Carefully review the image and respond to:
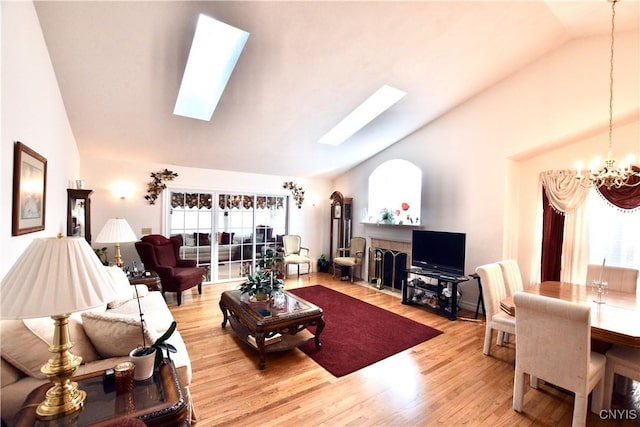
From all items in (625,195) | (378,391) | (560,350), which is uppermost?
(625,195)

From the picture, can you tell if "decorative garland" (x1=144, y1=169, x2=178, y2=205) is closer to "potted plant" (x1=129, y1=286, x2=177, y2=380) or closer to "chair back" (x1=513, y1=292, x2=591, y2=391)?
"potted plant" (x1=129, y1=286, x2=177, y2=380)

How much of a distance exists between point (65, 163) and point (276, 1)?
303 cm

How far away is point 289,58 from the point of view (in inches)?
117

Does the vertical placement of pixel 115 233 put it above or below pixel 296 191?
below

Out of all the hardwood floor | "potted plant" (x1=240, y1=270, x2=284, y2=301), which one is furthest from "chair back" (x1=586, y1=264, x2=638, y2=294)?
"potted plant" (x1=240, y1=270, x2=284, y2=301)

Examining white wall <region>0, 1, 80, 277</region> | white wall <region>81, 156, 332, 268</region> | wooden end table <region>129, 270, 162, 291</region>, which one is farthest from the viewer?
white wall <region>81, 156, 332, 268</region>

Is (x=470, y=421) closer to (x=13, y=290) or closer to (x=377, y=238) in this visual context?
(x=13, y=290)

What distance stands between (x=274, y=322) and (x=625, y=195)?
4.09 m

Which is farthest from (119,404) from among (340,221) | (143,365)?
(340,221)

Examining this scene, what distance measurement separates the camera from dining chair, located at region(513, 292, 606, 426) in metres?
1.86

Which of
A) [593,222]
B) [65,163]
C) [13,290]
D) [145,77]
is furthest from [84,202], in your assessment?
[593,222]

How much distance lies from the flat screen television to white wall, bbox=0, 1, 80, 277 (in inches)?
176

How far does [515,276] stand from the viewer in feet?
10.7

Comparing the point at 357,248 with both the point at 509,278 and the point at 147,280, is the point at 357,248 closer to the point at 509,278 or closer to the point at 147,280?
the point at 509,278
